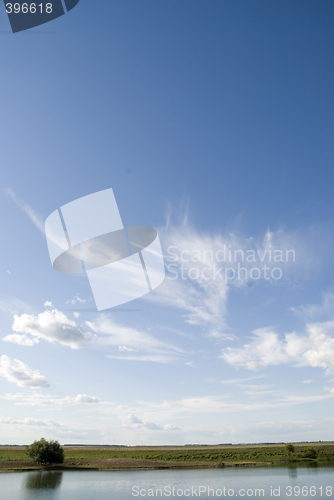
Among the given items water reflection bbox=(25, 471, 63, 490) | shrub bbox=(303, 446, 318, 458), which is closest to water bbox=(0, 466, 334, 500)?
water reflection bbox=(25, 471, 63, 490)

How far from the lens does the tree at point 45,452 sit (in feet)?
194

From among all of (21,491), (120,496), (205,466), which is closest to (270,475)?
(205,466)

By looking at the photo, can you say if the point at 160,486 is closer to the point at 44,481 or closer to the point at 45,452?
the point at 44,481

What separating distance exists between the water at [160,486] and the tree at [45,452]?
1045 centimetres

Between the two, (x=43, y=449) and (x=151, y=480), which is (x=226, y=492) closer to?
(x=151, y=480)

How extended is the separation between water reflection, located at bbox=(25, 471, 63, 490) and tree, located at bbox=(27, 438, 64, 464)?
8.03 metres

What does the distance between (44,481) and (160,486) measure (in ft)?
56.4

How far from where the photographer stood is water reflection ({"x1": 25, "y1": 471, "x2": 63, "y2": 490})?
124ft

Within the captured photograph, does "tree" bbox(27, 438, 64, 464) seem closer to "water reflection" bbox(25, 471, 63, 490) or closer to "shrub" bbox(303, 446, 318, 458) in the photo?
"water reflection" bbox(25, 471, 63, 490)

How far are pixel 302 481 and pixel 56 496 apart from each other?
3291 cm

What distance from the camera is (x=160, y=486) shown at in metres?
38.4

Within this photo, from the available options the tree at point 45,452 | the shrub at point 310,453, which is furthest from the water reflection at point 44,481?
the shrub at point 310,453

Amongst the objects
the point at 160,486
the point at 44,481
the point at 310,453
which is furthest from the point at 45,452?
Answer: the point at 310,453

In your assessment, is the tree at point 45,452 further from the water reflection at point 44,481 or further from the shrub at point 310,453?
the shrub at point 310,453
